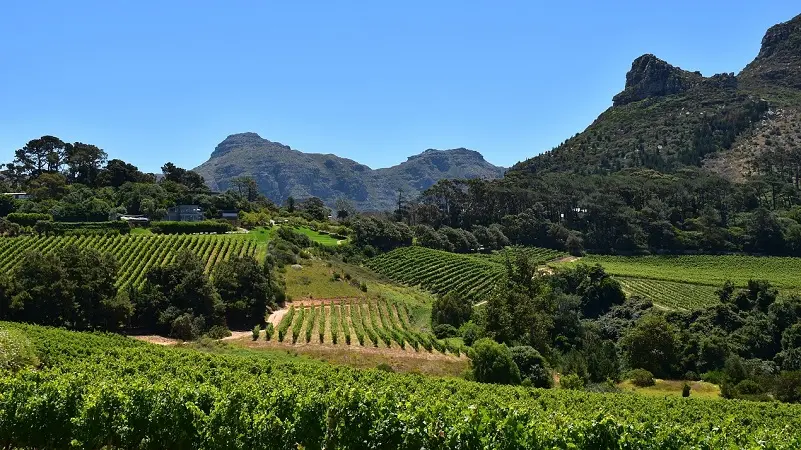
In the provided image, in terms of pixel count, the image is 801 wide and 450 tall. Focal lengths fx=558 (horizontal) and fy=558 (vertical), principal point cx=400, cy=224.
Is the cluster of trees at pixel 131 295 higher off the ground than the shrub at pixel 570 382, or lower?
higher

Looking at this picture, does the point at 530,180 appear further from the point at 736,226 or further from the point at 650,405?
the point at 650,405

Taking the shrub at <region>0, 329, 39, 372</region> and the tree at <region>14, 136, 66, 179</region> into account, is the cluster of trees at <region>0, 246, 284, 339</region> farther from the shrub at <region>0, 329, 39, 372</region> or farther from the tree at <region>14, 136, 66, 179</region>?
the tree at <region>14, 136, 66, 179</region>

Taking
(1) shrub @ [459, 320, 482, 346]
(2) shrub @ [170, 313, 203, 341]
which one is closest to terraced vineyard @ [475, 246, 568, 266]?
(1) shrub @ [459, 320, 482, 346]

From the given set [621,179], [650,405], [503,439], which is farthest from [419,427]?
[621,179]

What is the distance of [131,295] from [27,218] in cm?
4510

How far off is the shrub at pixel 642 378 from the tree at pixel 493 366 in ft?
41.1

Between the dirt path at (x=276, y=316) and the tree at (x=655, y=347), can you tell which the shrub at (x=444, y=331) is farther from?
the tree at (x=655, y=347)

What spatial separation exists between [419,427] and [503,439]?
2.11 metres

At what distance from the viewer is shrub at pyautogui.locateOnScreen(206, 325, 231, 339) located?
47872mm

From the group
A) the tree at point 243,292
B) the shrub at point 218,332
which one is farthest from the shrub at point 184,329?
the tree at point 243,292

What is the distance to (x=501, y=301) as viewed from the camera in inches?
2020

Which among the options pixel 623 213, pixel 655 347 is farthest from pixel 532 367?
pixel 623 213

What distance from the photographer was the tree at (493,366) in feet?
120

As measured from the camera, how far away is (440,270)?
284ft
